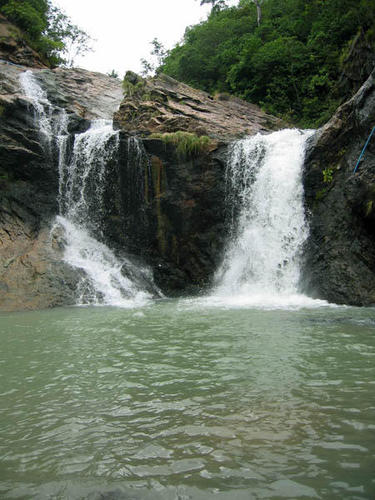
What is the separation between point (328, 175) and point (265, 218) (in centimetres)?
254

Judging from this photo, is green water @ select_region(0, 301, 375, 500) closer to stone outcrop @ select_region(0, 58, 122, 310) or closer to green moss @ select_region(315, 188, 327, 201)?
stone outcrop @ select_region(0, 58, 122, 310)

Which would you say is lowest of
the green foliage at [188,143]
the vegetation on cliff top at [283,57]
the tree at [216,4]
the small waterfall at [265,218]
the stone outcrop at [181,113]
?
the small waterfall at [265,218]

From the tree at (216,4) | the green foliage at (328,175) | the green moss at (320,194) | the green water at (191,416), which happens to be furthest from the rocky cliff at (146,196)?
the tree at (216,4)

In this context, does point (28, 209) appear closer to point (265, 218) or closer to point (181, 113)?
point (181, 113)

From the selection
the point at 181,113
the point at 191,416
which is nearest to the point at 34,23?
the point at 181,113

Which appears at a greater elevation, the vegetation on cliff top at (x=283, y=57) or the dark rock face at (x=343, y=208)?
the vegetation on cliff top at (x=283, y=57)

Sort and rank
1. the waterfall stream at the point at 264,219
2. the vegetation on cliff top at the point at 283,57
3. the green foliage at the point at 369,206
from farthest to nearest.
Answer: the vegetation on cliff top at the point at 283,57, the waterfall stream at the point at 264,219, the green foliage at the point at 369,206

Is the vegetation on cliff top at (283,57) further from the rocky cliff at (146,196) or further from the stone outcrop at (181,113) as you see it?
the rocky cliff at (146,196)

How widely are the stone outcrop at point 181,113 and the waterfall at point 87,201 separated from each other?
1622 millimetres

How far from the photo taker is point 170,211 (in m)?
14.7

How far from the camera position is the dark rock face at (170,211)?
14.5 meters

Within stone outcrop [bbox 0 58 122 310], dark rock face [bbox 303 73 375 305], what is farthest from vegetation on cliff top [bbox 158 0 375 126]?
stone outcrop [bbox 0 58 122 310]

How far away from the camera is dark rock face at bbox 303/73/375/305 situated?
10633 millimetres

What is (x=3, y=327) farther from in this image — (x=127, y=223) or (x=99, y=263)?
(x=127, y=223)
